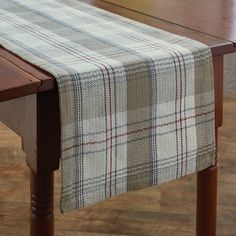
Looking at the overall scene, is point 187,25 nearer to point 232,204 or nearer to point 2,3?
point 2,3

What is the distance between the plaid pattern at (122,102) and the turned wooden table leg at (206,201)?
19cm

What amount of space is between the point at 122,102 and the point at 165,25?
314 millimetres

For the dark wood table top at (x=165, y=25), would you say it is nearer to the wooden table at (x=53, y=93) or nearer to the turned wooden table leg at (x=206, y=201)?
the wooden table at (x=53, y=93)

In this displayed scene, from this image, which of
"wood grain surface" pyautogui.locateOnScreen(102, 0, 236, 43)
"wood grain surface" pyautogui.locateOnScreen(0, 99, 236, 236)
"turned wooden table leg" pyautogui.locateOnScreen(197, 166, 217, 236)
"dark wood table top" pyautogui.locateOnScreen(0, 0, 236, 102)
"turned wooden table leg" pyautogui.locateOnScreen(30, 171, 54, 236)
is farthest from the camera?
"wood grain surface" pyautogui.locateOnScreen(0, 99, 236, 236)

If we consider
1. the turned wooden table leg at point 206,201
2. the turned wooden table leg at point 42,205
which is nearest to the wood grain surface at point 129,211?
the turned wooden table leg at point 206,201

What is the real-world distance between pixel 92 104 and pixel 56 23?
326 mm

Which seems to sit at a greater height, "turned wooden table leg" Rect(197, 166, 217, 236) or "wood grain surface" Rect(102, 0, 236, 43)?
"wood grain surface" Rect(102, 0, 236, 43)

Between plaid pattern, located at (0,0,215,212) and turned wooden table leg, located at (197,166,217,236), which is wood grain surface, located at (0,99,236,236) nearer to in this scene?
turned wooden table leg, located at (197,166,217,236)

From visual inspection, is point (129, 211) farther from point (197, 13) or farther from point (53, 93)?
point (53, 93)

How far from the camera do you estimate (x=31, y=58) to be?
41.8 inches

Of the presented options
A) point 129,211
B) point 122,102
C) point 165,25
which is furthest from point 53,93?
point 129,211

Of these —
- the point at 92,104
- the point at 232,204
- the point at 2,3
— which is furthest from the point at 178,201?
the point at 92,104

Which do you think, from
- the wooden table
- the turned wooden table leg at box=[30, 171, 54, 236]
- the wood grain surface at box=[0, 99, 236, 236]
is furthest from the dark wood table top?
the wood grain surface at box=[0, 99, 236, 236]

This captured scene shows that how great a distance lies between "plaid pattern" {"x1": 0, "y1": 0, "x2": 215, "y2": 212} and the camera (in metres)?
1.04
